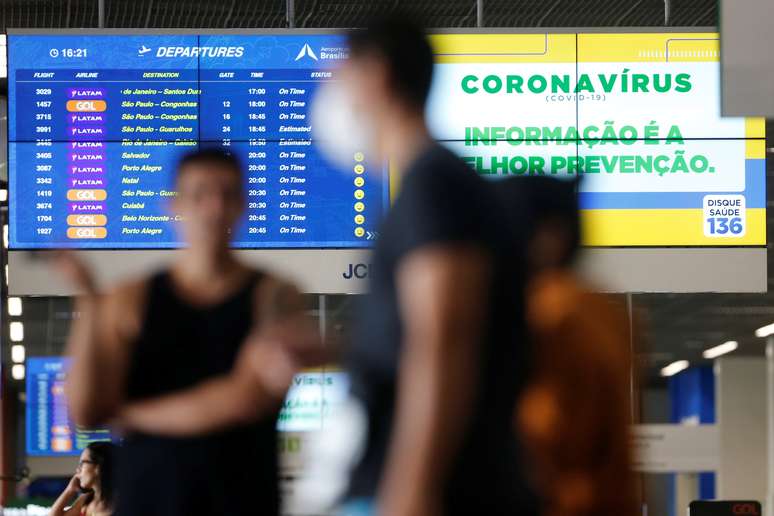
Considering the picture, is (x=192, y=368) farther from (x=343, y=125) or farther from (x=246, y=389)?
(x=343, y=125)

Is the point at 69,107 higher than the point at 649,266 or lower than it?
higher

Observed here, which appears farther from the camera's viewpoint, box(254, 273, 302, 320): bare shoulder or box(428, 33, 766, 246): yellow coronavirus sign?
box(428, 33, 766, 246): yellow coronavirus sign

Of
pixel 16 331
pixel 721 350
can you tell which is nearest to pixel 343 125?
pixel 16 331

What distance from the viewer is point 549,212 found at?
285 cm

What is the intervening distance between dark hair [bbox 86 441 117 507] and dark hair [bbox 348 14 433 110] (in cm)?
480

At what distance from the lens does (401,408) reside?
2.32 meters

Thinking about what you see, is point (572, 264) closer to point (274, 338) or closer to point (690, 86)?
point (274, 338)

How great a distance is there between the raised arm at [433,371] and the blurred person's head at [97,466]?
5033mm

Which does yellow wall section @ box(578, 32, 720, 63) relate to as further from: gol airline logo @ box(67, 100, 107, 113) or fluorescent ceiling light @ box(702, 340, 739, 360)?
fluorescent ceiling light @ box(702, 340, 739, 360)

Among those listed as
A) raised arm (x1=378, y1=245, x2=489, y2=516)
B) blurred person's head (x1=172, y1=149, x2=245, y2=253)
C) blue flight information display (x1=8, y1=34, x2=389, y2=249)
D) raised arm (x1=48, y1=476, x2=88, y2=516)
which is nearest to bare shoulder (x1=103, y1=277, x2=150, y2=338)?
blurred person's head (x1=172, y1=149, x2=245, y2=253)

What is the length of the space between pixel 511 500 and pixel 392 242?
40 cm

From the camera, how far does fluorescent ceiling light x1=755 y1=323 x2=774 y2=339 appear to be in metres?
25.5

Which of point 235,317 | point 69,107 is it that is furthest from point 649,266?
point 235,317

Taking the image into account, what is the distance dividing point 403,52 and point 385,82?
0.17 ft
